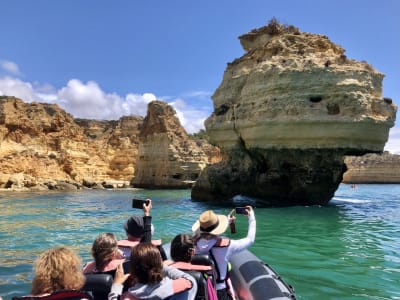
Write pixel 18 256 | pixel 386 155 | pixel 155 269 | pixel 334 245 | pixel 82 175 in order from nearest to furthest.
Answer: pixel 155 269 < pixel 18 256 < pixel 334 245 < pixel 82 175 < pixel 386 155

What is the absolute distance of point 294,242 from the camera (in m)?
9.22

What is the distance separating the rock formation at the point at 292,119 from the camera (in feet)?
55.7

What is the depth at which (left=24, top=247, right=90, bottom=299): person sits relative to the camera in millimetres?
2271

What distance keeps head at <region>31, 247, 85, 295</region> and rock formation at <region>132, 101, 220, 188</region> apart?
36.7 metres

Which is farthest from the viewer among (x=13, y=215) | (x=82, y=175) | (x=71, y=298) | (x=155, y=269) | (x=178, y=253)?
(x=82, y=175)

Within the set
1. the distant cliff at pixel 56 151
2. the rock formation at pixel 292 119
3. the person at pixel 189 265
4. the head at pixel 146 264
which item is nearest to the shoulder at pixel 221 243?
the person at pixel 189 265

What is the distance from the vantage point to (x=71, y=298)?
7.47 feet

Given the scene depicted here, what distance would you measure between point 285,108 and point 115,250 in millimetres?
15078

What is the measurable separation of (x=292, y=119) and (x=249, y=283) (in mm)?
13473

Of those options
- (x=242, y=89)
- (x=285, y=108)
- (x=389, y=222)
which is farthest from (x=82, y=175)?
(x=389, y=222)

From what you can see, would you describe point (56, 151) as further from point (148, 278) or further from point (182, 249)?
point (148, 278)

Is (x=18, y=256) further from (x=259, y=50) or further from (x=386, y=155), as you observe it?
(x=386, y=155)

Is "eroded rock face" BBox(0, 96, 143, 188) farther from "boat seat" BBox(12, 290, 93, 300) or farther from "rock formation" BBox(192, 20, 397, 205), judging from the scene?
"boat seat" BBox(12, 290, 93, 300)

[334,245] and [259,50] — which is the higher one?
[259,50]
